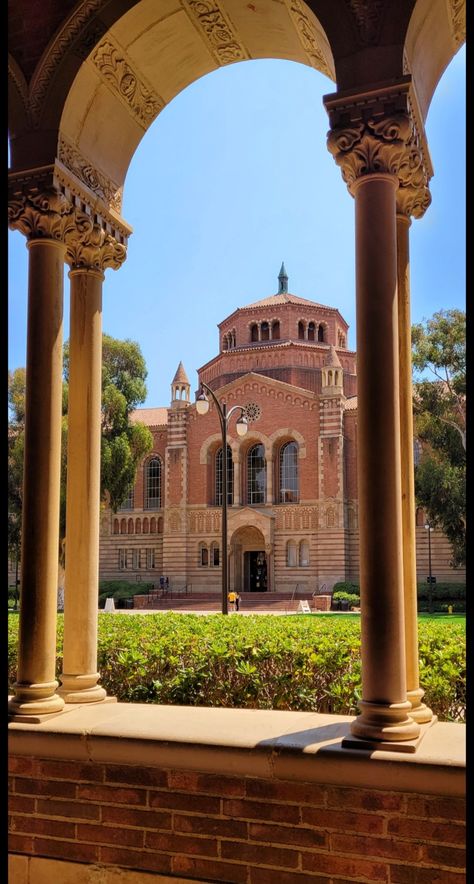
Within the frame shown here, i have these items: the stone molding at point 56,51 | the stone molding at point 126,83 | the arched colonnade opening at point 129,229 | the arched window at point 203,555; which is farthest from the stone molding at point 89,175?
the arched window at point 203,555

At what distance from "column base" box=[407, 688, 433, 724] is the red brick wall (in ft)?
2.44

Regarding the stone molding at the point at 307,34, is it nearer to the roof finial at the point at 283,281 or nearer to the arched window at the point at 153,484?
the arched window at the point at 153,484

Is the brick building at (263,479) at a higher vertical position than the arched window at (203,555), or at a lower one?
higher

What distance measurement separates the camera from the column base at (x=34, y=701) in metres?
4.77

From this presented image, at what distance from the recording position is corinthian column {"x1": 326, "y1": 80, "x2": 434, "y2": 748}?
4.03 m

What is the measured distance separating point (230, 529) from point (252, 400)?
28.7ft

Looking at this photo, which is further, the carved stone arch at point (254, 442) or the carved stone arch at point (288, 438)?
the carved stone arch at point (254, 442)

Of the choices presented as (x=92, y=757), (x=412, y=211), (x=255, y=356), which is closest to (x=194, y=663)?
(x=92, y=757)

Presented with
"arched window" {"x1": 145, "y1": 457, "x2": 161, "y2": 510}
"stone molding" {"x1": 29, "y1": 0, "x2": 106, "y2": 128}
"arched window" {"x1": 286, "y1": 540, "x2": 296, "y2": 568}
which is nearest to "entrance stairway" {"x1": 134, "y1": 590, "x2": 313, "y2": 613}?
"arched window" {"x1": 286, "y1": 540, "x2": 296, "y2": 568}

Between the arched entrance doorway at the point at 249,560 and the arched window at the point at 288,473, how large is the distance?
121 inches

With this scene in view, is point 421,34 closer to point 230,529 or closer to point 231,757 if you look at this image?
point 231,757

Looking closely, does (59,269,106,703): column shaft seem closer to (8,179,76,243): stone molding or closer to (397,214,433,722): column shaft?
(8,179,76,243): stone molding

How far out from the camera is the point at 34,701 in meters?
4.87

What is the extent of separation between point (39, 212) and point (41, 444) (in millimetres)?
1651
